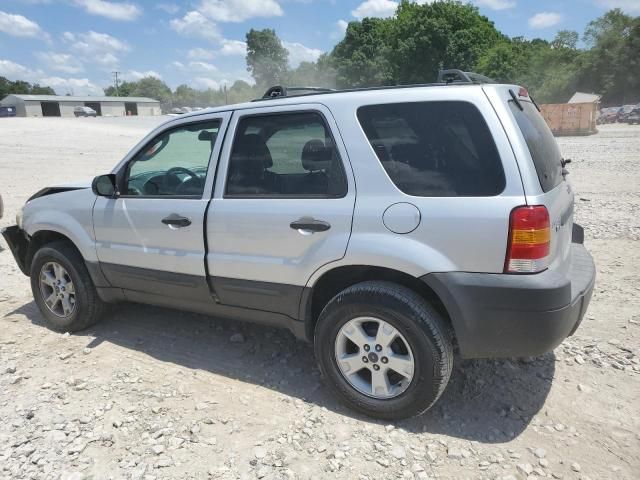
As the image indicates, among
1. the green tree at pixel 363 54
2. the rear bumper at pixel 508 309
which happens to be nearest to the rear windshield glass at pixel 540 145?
the rear bumper at pixel 508 309

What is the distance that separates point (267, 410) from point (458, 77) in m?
2.39

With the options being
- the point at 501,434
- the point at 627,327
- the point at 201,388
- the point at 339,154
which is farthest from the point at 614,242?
the point at 201,388

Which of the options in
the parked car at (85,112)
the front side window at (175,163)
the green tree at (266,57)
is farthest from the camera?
the green tree at (266,57)

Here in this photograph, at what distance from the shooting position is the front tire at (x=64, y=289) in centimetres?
408

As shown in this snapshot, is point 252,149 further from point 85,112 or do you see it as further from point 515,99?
point 85,112

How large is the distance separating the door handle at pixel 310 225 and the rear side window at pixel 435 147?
0.48 m

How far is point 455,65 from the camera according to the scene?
51688mm

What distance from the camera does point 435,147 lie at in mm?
2639

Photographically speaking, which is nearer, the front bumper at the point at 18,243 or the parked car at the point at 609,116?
the front bumper at the point at 18,243

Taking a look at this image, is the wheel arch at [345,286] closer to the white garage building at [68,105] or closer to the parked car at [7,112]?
the parked car at [7,112]

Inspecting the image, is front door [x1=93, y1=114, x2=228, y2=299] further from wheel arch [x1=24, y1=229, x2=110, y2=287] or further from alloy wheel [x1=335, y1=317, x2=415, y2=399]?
alloy wheel [x1=335, y1=317, x2=415, y2=399]

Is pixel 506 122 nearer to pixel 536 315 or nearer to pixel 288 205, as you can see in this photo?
pixel 536 315

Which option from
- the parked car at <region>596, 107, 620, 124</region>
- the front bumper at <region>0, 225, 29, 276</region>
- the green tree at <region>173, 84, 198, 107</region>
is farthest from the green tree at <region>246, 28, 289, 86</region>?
the front bumper at <region>0, 225, 29, 276</region>

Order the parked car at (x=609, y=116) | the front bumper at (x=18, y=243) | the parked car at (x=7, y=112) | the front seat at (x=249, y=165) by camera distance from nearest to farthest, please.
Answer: the front seat at (x=249, y=165) < the front bumper at (x=18, y=243) < the parked car at (x=609, y=116) < the parked car at (x=7, y=112)
